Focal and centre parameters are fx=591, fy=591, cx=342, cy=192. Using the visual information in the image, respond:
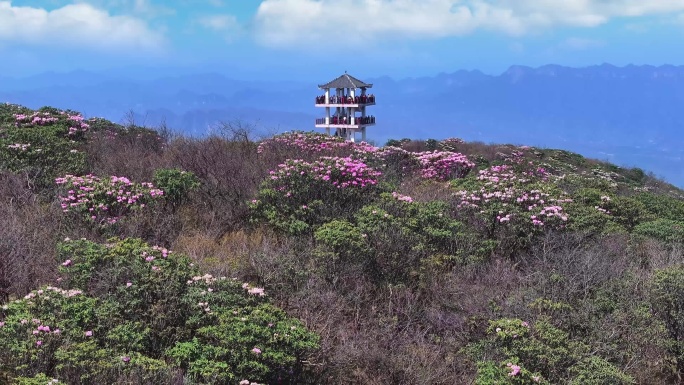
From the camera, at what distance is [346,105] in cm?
4072

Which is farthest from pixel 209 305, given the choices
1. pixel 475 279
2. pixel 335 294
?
pixel 475 279

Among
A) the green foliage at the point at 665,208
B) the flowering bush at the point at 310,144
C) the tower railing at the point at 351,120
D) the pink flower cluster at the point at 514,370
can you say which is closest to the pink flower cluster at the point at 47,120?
the flowering bush at the point at 310,144

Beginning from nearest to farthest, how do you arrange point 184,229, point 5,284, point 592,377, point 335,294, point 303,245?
point 592,377, point 5,284, point 335,294, point 303,245, point 184,229

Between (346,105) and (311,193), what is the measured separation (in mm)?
30365

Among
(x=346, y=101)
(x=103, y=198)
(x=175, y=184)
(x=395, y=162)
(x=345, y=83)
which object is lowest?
(x=103, y=198)

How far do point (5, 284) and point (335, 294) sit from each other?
13.1 ft

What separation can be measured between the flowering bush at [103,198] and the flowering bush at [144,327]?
2.50 meters

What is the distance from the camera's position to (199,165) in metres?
13.0

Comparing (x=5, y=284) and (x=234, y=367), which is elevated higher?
(x=5, y=284)

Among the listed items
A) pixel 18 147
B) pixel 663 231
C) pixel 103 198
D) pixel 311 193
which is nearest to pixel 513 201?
pixel 663 231

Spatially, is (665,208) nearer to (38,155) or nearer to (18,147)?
(38,155)

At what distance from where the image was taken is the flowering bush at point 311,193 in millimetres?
10422

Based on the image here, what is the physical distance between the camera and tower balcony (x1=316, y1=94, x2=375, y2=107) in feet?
133

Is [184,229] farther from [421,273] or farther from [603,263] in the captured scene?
[603,263]
